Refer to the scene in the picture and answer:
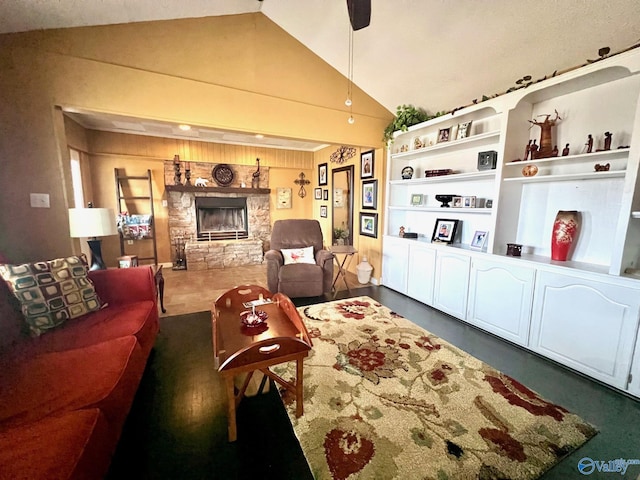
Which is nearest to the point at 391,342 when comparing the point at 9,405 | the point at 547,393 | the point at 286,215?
the point at 547,393

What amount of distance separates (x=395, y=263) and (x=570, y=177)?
206cm

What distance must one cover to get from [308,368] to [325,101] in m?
3.05

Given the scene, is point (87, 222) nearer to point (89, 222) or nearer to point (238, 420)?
point (89, 222)

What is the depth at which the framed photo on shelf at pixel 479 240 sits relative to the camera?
111 inches

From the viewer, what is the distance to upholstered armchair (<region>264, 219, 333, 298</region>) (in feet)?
11.1

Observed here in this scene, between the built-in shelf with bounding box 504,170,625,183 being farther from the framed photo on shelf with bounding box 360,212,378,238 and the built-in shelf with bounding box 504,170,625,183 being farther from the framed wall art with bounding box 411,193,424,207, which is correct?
the framed photo on shelf with bounding box 360,212,378,238

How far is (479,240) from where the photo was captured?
290cm

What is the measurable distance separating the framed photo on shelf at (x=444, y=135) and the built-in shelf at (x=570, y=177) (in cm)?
93

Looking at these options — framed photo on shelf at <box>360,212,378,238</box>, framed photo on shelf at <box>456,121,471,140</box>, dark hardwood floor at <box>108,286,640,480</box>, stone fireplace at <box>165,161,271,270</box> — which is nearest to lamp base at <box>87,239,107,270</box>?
dark hardwood floor at <box>108,286,640,480</box>

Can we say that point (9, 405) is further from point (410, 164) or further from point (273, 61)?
point (410, 164)

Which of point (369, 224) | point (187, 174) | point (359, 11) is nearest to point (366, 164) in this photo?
point (369, 224)

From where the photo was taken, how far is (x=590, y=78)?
2016 millimetres

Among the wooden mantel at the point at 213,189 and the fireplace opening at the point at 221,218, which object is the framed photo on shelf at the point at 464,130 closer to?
the wooden mantel at the point at 213,189

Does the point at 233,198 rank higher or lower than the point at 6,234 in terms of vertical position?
higher
